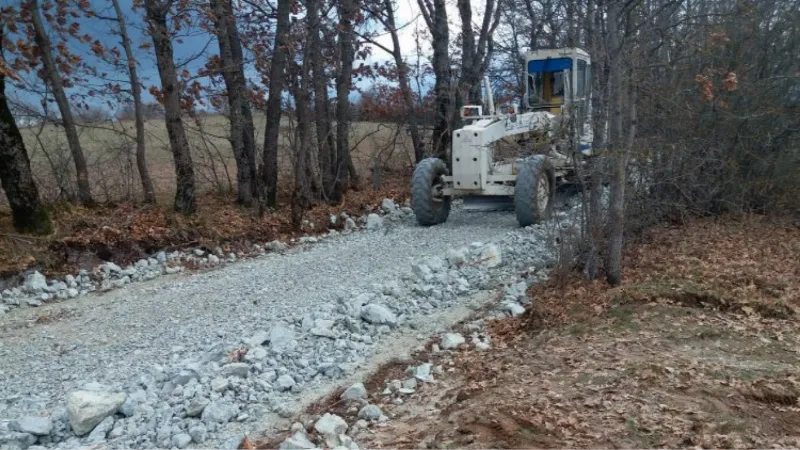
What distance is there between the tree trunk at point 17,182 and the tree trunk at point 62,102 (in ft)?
6.05

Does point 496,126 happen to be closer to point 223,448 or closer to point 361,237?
point 361,237

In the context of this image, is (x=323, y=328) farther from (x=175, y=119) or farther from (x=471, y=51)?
(x=471, y=51)

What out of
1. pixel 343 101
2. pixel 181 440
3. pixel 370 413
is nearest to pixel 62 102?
pixel 343 101

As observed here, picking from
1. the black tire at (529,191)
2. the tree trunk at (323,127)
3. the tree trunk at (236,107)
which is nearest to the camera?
the black tire at (529,191)

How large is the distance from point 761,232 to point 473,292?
484cm

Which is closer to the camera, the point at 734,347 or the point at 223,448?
the point at 223,448

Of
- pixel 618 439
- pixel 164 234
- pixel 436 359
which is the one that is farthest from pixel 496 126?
pixel 618 439

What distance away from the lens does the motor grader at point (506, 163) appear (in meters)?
11.0

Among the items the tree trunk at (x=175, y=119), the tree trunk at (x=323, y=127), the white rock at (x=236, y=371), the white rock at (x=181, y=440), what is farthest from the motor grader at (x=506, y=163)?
the white rock at (x=181, y=440)

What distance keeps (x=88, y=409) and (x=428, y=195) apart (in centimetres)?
792

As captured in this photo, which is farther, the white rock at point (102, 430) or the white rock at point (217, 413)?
the white rock at point (217, 413)

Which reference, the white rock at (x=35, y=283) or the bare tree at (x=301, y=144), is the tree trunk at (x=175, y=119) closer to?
the bare tree at (x=301, y=144)

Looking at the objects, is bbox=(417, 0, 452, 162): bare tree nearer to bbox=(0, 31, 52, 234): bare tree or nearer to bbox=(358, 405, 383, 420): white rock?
bbox=(0, 31, 52, 234): bare tree

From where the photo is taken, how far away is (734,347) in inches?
222
